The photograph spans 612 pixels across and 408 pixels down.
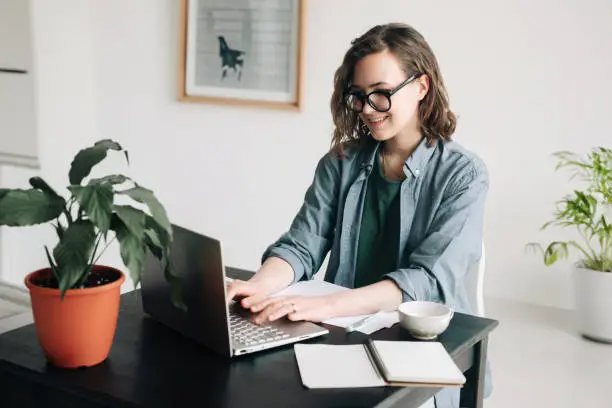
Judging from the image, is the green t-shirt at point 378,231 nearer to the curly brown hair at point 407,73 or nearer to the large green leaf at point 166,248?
the curly brown hair at point 407,73

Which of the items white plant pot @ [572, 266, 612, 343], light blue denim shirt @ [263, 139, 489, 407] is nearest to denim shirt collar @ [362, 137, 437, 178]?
light blue denim shirt @ [263, 139, 489, 407]

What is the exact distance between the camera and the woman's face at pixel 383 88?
1.81m

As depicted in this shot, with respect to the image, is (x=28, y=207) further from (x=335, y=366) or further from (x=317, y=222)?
(x=317, y=222)

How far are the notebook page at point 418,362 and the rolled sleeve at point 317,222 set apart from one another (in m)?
0.61

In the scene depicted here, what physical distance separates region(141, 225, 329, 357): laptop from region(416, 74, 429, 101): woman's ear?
76 cm

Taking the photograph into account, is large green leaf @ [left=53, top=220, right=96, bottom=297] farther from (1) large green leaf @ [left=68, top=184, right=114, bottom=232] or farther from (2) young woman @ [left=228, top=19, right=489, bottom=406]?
(2) young woman @ [left=228, top=19, right=489, bottom=406]

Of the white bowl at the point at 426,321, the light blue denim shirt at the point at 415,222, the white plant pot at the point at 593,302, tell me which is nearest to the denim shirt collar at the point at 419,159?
the light blue denim shirt at the point at 415,222

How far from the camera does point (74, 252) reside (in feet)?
3.64

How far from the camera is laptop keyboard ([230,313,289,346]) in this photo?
1.32 metres

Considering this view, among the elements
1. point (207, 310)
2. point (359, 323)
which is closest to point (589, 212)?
point (359, 323)

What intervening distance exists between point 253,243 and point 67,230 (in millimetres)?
2761

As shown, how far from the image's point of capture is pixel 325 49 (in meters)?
3.56

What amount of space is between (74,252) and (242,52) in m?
2.76

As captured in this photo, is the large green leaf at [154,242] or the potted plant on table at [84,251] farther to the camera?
the large green leaf at [154,242]
